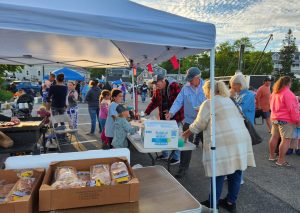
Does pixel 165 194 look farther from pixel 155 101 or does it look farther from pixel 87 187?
pixel 155 101

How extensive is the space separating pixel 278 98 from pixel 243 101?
4.74 ft

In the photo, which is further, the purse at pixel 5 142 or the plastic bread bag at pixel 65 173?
the purse at pixel 5 142

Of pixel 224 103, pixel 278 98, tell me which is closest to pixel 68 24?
pixel 224 103

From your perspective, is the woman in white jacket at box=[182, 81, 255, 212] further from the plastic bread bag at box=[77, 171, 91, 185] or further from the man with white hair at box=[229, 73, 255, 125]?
the plastic bread bag at box=[77, 171, 91, 185]

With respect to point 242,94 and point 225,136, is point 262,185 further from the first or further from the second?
point 225,136

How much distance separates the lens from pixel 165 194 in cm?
220

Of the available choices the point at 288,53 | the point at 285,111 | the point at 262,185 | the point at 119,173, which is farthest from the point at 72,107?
the point at 288,53

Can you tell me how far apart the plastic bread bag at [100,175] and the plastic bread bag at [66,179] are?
0.32ft

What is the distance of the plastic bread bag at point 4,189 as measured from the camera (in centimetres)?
172

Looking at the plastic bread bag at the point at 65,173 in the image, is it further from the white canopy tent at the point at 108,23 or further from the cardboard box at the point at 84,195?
the white canopy tent at the point at 108,23

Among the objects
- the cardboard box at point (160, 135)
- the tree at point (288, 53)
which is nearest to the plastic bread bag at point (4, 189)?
the cardboard box at point (160, 135)

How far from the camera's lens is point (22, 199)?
166 cm

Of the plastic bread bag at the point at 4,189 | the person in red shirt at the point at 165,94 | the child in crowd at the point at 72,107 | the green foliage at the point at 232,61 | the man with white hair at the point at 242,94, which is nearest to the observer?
the plastic bread bag at the point at 4,189

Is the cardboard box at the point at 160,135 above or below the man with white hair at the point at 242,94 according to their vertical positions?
below
